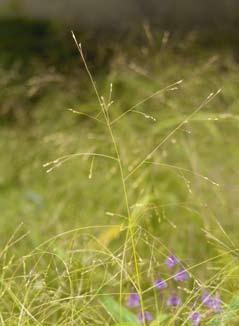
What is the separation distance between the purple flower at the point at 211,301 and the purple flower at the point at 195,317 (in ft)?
0.08

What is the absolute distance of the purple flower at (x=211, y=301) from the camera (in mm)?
1475

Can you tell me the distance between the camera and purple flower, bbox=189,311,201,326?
56.8 inches

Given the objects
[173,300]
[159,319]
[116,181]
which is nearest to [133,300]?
[173,300]

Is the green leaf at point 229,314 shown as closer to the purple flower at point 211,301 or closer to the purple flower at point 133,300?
the purple flower at point 211,301

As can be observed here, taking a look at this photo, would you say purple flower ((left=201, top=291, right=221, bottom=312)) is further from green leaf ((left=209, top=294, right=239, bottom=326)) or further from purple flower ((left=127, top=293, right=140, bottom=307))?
purple flower ((left=127, top=293, right=140, bottom=307))

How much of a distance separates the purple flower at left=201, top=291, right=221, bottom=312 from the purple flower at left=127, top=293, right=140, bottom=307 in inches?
7.1

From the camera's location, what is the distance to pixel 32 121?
3.87 metres

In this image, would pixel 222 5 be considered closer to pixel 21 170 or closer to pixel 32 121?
pixel 32 121

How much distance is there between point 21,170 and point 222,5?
149 cm

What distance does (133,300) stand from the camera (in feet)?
5.60

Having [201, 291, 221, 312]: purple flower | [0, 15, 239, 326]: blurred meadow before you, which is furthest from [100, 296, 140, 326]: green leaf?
[201, 291, 221, 312]: purple flower

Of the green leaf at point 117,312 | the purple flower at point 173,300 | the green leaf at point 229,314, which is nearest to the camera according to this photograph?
the green leaf at point 229,314

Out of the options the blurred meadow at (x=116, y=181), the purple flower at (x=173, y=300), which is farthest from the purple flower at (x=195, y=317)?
the purple flower at (x=173, y=300)

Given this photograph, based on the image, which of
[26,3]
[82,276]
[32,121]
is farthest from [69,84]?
[82,276]
